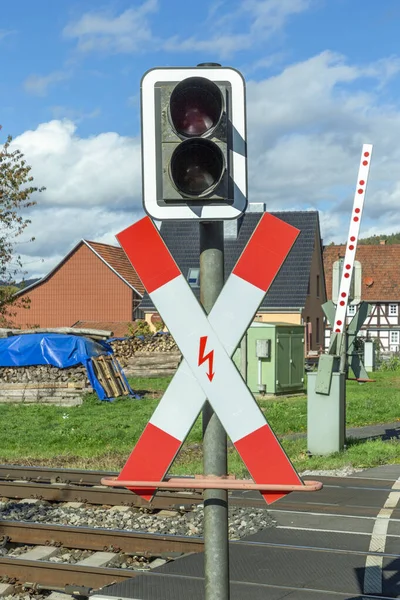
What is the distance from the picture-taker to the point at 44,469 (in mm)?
12836

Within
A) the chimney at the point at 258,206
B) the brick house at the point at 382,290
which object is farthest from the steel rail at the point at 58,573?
the brick house at the point at 382,290

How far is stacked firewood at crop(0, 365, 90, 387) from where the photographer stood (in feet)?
92.9

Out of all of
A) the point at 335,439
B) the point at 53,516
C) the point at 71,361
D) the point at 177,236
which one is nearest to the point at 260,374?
the point at 71,361

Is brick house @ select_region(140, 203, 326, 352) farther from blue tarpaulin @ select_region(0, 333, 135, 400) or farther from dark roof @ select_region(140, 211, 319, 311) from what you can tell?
blue tarpaulin @ select_region(0, 333, 135, 400)

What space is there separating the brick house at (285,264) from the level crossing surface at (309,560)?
4089 cm

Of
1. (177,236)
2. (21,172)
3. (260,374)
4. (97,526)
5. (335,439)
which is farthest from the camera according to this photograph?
(177,236)

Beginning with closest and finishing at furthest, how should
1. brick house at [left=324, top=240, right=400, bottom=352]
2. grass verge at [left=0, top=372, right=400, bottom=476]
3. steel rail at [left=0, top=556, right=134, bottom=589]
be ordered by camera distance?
steel rail at [left=0, top=556, right=134, bottom=589]
grass verge at [left=0, top=372, right=400, bottom=476]
brick house at [left=324, top=240, right=400, bottom=352]

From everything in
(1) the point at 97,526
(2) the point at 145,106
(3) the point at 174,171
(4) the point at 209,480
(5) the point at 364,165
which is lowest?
(1) the point at 97,526

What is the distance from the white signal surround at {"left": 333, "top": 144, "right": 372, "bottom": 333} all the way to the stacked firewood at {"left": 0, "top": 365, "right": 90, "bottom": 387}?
14.6m

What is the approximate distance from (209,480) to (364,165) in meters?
11.1

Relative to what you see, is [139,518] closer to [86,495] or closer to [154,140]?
[86,495]

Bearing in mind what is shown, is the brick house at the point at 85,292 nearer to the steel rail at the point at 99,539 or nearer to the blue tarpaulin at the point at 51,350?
the blue tarpaulin at the point at 51,350

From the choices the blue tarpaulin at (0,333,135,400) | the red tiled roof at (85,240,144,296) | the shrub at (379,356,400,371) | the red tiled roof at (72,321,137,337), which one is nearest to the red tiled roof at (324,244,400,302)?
the red tiled roof at (85,240,144,296)

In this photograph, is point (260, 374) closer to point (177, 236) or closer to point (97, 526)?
point (97, 526)
